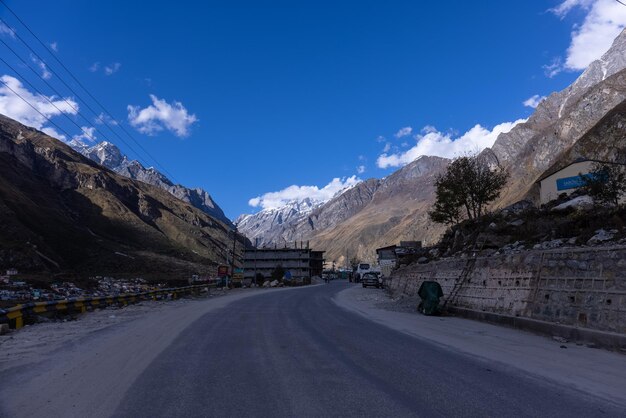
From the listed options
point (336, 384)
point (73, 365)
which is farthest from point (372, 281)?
point (336, 384)

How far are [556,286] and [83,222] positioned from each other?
112418 millimetres

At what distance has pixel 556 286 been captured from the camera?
42.7ft

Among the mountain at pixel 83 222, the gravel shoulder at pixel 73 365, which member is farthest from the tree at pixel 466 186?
the mountain at pixel 83 222

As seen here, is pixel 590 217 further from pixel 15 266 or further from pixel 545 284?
pixel 15 266

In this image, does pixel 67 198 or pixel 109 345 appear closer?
pixel 109 345

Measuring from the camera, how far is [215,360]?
852 centimetres

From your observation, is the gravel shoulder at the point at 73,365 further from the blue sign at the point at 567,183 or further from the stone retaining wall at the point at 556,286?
the blue sign at the point at 567,183

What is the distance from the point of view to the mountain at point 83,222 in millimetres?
69812

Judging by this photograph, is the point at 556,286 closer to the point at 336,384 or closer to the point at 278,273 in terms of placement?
the point at 336,384

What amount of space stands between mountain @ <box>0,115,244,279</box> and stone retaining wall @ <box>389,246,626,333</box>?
51.8 metres

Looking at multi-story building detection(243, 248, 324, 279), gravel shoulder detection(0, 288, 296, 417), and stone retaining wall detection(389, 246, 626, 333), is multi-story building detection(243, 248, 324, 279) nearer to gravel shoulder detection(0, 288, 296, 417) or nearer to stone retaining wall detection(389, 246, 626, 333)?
stone retaining wall detection(389, 246, 626, 333)

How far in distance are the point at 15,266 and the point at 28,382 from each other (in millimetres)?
56398

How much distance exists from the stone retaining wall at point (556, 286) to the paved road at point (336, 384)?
4.23m

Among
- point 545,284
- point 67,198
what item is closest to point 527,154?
point 67,198
